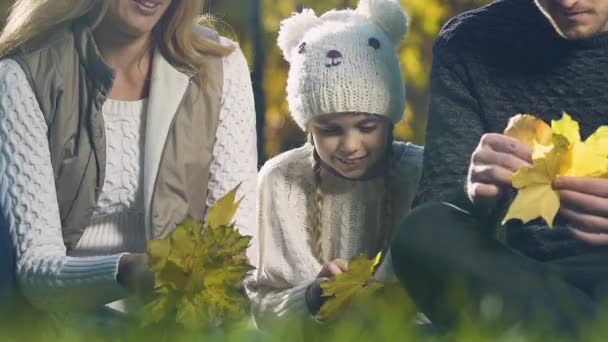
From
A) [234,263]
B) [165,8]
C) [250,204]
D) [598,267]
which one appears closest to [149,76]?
[165,8]

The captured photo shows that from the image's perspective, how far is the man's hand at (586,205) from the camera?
2.64 meters

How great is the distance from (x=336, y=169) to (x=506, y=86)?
598mm

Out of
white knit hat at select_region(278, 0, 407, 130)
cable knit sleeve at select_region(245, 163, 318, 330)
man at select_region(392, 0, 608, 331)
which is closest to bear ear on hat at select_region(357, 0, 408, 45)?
white knit hat at select_region(278, 0, 407, 130)

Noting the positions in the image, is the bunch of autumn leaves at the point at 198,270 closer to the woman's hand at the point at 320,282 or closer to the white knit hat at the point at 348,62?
the woman's hand at the point at 320,282

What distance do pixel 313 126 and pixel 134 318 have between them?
44.2 inches

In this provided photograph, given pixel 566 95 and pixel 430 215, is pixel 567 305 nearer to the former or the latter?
pixel 430 215

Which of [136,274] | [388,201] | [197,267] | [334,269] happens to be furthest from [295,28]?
[197,267]

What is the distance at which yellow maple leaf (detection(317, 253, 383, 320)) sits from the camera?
329 cm

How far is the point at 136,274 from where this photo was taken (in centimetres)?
318

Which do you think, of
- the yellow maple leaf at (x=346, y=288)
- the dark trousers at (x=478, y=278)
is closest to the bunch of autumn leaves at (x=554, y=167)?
the dark trousers at (x=478, y=278)

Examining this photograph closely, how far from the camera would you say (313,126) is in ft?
12.4

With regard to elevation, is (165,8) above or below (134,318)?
above

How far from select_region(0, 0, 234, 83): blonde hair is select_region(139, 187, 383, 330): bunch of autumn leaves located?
865mm

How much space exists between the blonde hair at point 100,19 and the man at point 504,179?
677mm
